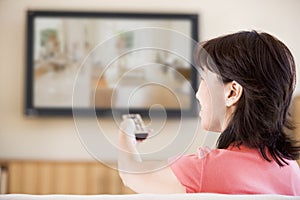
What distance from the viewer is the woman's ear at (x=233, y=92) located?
79cm

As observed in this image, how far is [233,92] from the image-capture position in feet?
2.63

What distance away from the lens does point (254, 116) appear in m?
0.80

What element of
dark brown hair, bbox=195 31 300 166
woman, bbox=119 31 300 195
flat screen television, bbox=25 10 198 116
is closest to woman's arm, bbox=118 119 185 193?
woman, bbox=119 31 300 195

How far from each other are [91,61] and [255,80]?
1.93 meters

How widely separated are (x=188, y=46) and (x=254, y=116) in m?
1.93

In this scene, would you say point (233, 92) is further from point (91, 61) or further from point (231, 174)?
point (91, 61)

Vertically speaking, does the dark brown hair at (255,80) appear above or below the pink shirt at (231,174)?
above

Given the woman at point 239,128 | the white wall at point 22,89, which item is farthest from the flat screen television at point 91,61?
the woman at point 239,128

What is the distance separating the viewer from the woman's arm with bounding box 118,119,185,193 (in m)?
0.74

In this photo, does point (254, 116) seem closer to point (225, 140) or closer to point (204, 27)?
point (225, 140)

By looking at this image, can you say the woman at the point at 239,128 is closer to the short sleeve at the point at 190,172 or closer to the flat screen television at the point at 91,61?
the short sleeve at the point at 190,172

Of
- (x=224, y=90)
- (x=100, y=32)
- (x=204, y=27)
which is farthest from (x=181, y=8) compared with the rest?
(x=224, y=90)

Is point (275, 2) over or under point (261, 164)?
over

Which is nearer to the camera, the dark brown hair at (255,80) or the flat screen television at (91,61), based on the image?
the dark brown hair at (255,80)
